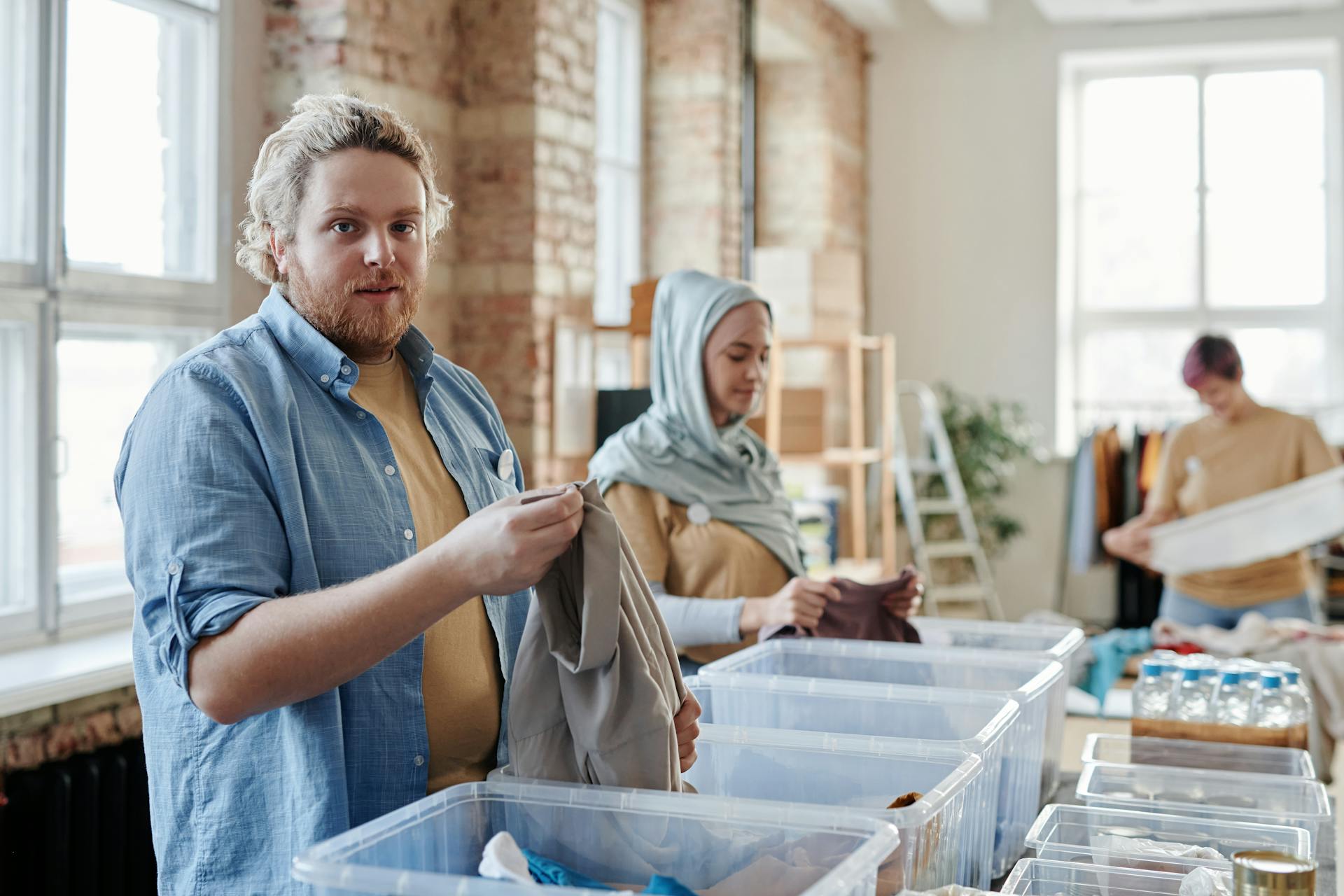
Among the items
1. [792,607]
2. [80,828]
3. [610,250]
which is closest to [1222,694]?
[792,607]

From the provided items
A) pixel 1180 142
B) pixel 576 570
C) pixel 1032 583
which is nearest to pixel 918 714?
pixel 576 570

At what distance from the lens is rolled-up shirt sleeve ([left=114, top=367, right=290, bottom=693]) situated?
1207mm

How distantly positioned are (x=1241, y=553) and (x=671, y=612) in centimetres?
244

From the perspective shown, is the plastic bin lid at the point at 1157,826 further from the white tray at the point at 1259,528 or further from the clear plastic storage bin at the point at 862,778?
the white tray at the point at 1259,528

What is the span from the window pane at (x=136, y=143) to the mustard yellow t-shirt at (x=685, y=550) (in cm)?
163

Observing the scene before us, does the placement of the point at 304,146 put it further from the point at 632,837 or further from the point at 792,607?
the point at 792,607

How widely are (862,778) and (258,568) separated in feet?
2.30

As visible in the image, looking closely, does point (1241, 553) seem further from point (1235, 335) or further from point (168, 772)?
point (1235, 335)

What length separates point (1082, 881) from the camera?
1.42 m

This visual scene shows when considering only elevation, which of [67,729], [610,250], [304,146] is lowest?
[67,729]

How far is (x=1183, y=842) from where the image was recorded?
61.7 inches

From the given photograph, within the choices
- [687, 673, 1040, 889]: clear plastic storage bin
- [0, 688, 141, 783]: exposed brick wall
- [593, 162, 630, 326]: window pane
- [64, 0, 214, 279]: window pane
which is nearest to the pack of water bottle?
[687, 673, 1040, 889]: clear plastic storage bin

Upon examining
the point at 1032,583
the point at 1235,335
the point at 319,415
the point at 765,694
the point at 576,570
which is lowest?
the point at 1032,583

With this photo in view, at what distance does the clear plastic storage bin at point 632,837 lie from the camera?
1.16 m
